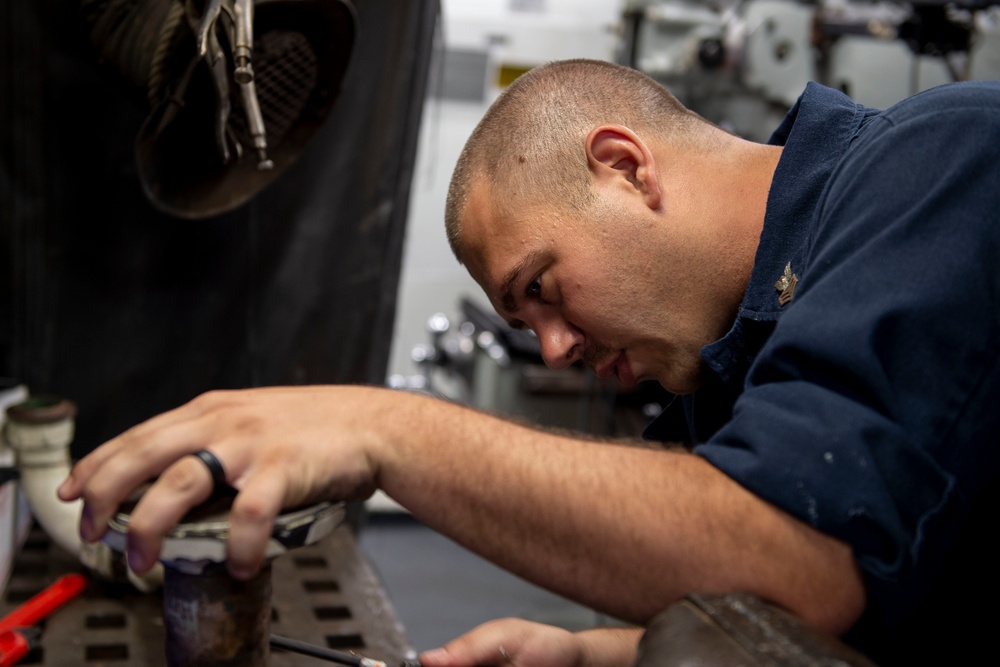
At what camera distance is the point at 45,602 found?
114 centimetres

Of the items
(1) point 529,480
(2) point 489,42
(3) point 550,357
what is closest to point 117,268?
(3) point 550,357

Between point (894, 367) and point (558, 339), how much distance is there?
46cm

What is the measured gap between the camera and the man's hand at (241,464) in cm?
67

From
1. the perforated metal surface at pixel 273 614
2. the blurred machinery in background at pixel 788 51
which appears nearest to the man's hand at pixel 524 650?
the perforated metal surface at pixel 273 614

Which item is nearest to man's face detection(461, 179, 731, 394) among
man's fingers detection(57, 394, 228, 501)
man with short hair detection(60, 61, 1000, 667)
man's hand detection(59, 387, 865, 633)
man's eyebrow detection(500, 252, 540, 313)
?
man's eyebrow detection(500, 252, 540, 313)

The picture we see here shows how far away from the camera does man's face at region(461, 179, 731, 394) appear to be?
3.45 feet

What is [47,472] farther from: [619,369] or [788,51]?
[788,51]

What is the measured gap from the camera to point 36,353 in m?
1.63

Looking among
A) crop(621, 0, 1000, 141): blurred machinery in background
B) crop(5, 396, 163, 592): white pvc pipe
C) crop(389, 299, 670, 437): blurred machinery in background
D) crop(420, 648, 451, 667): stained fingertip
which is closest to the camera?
crop(420, 648, 451, 667): stained fingertip

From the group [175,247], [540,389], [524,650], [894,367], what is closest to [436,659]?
[524,650]

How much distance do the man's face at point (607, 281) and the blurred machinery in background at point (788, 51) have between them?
5.24 feet

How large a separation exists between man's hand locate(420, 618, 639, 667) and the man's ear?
48 cm

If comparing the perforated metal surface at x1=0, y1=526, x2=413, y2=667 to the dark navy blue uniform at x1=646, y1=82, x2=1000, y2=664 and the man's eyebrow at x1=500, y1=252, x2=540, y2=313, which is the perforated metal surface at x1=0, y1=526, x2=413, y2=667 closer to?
the man's eyebrow at x1=500, y1=252, x2=540, y2=313

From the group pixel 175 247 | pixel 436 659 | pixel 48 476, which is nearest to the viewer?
pixel 436 659
